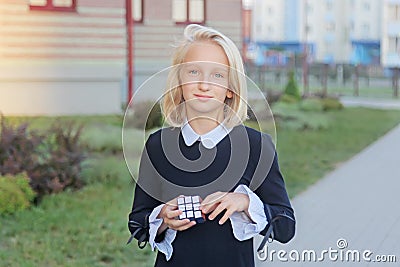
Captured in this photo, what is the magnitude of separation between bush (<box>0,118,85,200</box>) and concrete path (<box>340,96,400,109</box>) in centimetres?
1765

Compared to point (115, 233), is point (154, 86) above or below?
above

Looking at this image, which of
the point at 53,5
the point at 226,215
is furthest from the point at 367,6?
the point at 226,215

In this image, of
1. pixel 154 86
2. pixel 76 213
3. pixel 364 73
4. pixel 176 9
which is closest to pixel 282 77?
pixel 364 73

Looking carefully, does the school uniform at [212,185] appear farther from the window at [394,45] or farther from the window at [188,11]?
the window at [394,45]

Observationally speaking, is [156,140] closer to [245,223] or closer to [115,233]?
[245,223]

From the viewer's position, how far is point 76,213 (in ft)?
26.6

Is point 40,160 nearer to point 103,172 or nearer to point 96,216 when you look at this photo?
point 103,172

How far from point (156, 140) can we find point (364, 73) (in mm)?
45231

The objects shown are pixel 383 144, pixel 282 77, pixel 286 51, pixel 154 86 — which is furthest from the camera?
pixel 286 51

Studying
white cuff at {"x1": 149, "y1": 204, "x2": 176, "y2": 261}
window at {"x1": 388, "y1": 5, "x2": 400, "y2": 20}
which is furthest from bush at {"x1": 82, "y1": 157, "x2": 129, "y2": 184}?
window at {"x1": 388, "y1": 5, "x2": 400, "y2": 20}

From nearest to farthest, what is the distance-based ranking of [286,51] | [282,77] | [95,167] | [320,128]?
1. [95,167]
2. [320,128]
3. [282,77]
4. [286,51]

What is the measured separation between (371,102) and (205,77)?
26.8 m

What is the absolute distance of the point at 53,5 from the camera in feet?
60.6

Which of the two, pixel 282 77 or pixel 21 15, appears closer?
pixel 21 15
